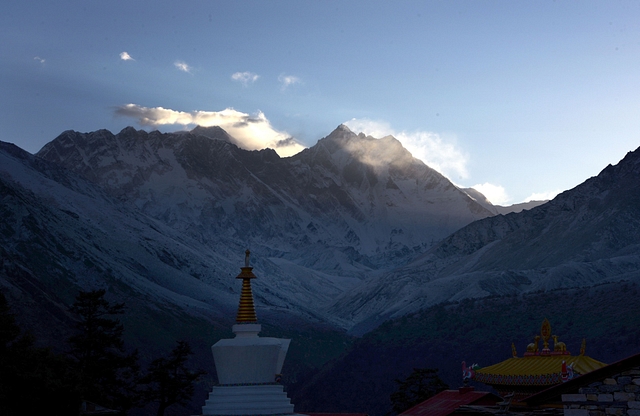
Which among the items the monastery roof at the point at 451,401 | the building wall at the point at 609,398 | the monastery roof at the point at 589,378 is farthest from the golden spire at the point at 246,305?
the building wall at the point at 609,398

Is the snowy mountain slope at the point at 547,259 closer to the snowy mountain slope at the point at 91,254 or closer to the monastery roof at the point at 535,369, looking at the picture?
the snowy mountain slope at the point at 91,254

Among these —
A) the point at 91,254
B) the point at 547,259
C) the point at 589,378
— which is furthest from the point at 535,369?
the point at 547,259

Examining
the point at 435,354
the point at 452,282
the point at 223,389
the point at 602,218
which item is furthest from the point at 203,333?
the point at 223,389

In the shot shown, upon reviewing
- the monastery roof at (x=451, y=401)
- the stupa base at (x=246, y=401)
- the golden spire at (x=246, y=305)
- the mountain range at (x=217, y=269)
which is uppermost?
the mountain range at (x=217, y=269)

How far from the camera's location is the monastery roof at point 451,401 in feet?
106

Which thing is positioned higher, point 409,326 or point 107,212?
point 107,212

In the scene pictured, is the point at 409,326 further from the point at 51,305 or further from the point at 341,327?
the point at 341,327

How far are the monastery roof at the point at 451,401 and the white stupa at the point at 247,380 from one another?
7.39 meters

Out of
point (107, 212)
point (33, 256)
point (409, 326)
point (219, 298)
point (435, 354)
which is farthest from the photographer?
point (107, 212)

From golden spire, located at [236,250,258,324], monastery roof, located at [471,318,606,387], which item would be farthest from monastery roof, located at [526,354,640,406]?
golden spire, located at [236,250,258,324]

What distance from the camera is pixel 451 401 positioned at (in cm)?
3369

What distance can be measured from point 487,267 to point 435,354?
69759 millimetres

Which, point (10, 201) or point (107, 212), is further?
point (107, 212)

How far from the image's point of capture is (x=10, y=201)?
133 m
